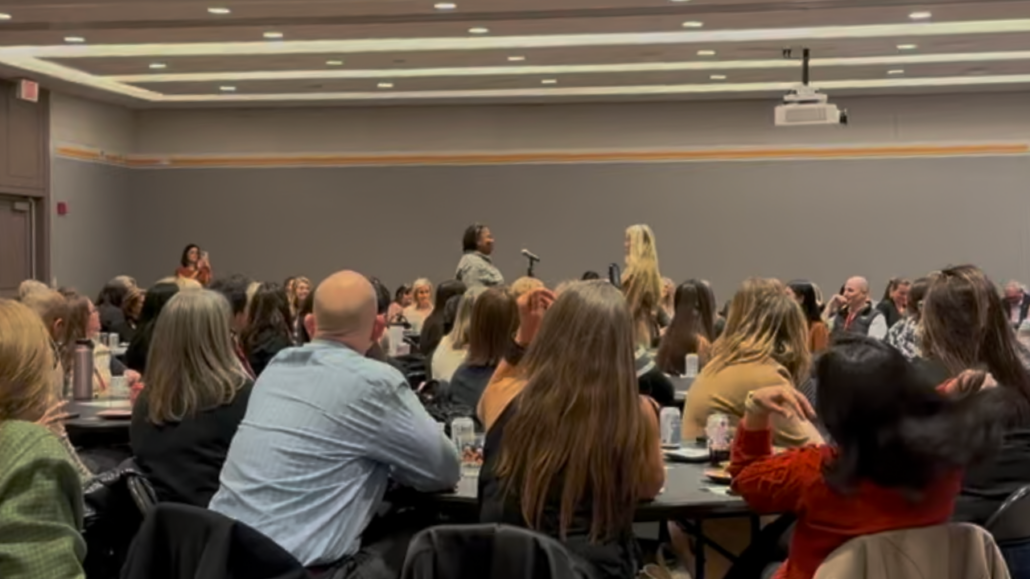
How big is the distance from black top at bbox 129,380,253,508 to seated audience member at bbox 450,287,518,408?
3.84 feet

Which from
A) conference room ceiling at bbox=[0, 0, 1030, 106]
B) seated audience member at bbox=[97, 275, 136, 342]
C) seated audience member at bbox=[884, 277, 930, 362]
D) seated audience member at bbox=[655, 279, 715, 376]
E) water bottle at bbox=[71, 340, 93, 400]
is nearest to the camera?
seated audience member at bbox=[884, 277, 930, 362]

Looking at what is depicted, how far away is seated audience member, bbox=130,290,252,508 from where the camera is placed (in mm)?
3502

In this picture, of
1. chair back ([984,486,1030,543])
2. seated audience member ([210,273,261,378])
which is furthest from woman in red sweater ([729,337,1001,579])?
seated audience member ([210,273,261,378])

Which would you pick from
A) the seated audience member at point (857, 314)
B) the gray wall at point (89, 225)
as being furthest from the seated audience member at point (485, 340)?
the gray wall at point (89, 225)

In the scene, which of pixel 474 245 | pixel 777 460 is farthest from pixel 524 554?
pixel 474 245

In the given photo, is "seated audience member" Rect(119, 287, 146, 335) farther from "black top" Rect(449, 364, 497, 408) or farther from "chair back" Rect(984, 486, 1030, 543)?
"chair back" Rect(984, 486, 1030, 543)

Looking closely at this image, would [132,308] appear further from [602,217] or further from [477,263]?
[602,217]

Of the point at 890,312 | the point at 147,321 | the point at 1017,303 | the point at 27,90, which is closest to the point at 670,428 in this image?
the point at 147,321

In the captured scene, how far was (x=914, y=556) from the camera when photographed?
199 cm

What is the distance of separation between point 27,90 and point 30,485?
10.7m

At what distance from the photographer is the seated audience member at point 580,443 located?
8.87ft

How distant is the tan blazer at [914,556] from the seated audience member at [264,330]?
406 centimetres

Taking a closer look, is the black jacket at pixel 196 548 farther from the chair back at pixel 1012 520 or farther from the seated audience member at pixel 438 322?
the seated audience member at pixel 438 322

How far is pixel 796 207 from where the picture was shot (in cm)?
1364
